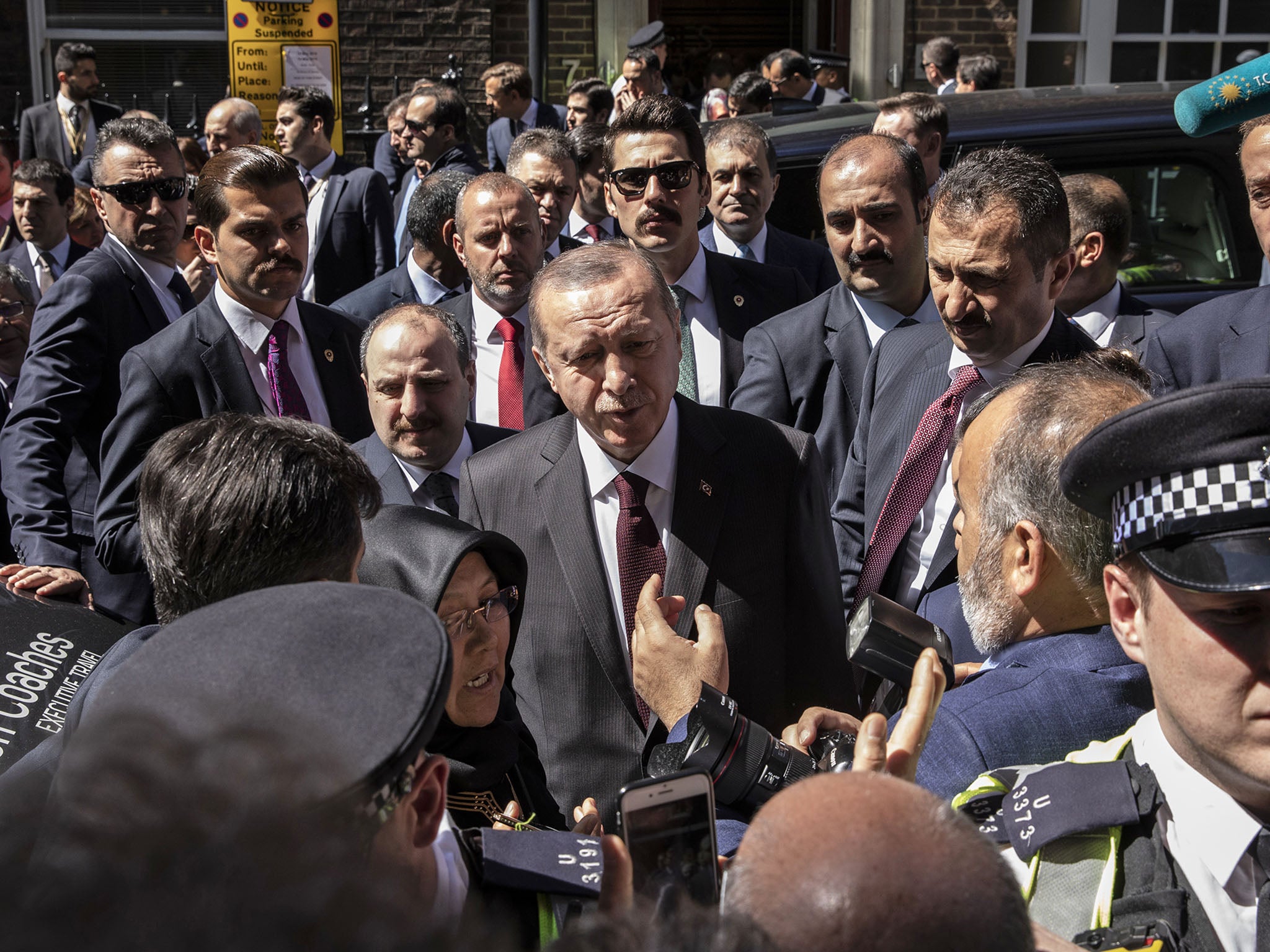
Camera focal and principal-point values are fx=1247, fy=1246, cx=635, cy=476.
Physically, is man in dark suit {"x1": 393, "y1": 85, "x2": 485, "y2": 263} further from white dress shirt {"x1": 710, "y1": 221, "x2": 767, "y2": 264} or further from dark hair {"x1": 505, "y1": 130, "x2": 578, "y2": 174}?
white dress shirt {"x1": 710, "y1": 221, "x2": 767, "y2": 264}

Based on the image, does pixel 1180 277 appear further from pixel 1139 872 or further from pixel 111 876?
pixel 111 876

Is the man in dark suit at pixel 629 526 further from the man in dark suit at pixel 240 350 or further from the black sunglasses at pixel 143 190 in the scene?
the black sunglasses at pixel 143 190

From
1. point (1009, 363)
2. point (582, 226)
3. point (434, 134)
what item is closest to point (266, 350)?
point (1009, 363)

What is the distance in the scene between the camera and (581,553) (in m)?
2.92

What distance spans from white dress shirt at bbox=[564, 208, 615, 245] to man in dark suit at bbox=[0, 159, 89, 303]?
9.37ft

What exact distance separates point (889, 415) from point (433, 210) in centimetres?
277

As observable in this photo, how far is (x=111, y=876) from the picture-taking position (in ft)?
2.55

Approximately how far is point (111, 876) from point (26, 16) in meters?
12.7

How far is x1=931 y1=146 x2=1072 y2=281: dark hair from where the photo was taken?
3266 mm

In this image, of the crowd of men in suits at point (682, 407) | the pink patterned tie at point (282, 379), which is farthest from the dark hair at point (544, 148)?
the pink patterned tie at point (282, 379)

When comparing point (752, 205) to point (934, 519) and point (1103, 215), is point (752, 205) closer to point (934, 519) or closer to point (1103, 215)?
point (1103, 215)

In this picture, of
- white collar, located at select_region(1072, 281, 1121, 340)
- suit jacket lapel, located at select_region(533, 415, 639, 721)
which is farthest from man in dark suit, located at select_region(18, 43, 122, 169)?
suit jacket lapel, located at select_region(533, 415, 639, 721)

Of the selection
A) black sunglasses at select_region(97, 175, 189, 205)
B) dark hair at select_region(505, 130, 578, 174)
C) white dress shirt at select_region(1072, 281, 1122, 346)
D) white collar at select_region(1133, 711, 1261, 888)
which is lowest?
white collar at select_region(1133, 711, 1261, 888)

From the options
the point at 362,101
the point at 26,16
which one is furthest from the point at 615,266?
the point at 26,16
